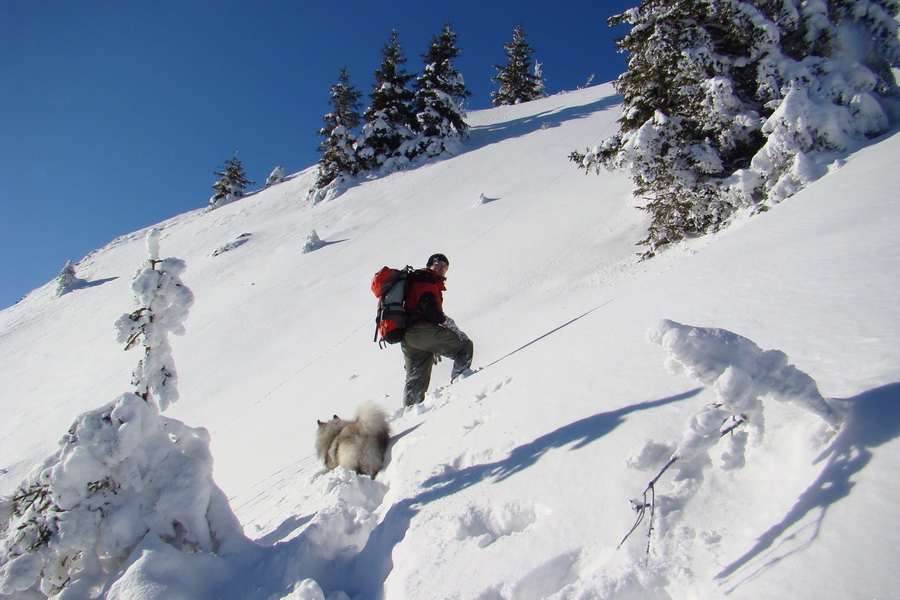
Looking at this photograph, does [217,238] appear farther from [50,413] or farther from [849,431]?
[849,431]

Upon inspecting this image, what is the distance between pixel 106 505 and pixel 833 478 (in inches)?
116

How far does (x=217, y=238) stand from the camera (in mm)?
18812

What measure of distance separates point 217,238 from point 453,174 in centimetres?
1057

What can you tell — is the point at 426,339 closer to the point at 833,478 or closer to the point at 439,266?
the point at 439,266

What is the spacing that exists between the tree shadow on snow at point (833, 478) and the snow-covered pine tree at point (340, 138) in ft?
70.0

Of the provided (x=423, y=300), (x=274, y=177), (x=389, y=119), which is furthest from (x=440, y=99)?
(x=423, y=300)

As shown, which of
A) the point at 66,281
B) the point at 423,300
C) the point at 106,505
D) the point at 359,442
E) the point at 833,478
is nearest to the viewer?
the point at 833,478

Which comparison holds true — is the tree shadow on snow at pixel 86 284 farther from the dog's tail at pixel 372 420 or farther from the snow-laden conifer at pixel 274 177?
the dog's tail at pixel 372 420

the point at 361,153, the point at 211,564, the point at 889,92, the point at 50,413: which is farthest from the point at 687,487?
the point at 361,153

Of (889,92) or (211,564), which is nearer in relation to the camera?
(211,564)

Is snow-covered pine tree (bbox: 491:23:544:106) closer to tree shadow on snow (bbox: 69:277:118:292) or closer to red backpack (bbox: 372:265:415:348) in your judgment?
tree shadow on snow (bbox: 69:277:118:292)

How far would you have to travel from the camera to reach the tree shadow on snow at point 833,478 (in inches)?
43.7

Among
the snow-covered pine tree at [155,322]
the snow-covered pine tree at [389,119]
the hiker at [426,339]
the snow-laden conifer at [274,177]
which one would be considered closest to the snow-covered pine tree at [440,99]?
the snow-covered pine tree at [389,119]

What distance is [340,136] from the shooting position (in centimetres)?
2198
